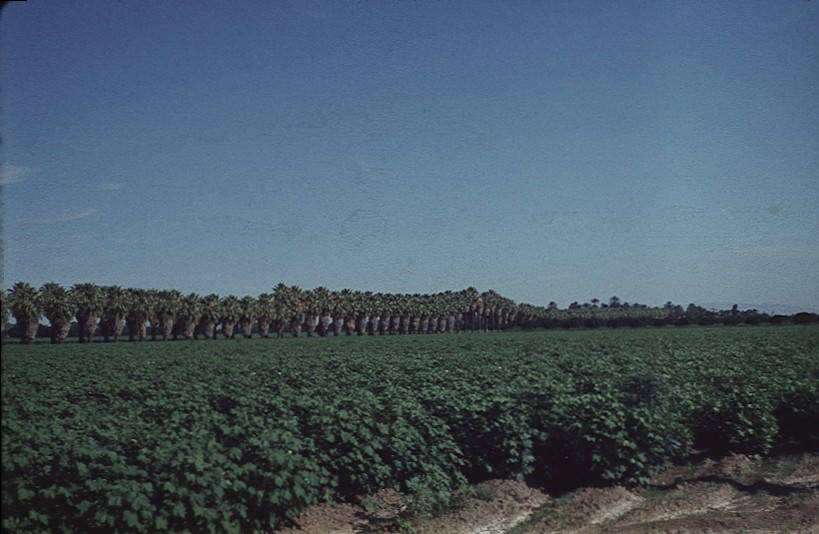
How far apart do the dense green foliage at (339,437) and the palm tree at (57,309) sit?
7099cm

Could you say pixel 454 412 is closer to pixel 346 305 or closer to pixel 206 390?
pixel 206 390

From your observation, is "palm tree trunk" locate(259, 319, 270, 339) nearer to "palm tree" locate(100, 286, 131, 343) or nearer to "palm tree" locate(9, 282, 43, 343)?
"palm tree" locate(100, 286, 131, 343)

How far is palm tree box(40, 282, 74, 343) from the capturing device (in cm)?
8050

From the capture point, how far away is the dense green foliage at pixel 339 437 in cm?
711

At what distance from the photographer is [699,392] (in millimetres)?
13812

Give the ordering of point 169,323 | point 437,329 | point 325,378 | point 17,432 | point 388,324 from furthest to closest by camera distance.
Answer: point 437,329 < point 388,324 < point 169,323 < point 325,378 < point 17,432

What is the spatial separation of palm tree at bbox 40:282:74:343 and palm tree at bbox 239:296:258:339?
1096 inches

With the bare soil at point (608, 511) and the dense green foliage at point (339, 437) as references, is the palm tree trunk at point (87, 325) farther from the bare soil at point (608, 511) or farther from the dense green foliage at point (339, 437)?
the bare soil at point (608, 511)

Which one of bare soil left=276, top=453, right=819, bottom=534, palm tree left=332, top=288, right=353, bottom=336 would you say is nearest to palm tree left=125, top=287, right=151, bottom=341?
palm tree left=332, top=288, right=353, bottom=336

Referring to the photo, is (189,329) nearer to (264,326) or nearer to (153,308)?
(153,308)

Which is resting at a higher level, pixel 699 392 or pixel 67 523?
Answer: pixel 699 392

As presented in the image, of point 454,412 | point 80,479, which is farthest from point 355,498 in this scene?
point 80,479

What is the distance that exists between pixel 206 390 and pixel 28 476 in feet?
20.0

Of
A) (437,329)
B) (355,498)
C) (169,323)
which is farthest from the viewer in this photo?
(437,329)
